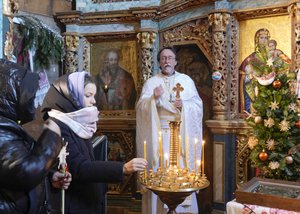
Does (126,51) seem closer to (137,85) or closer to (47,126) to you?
(137,85)

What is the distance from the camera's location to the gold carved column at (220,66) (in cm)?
487

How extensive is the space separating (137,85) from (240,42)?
1936 millimetres

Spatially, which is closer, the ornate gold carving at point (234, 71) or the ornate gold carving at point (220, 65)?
the ornate gold carving at point (220, 65)

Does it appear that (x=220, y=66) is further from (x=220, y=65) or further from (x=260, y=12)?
(x=260, y=12)

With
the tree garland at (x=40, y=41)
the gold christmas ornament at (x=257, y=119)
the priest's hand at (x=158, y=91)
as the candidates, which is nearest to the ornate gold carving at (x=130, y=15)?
the tree garland at (x=40, y=41)

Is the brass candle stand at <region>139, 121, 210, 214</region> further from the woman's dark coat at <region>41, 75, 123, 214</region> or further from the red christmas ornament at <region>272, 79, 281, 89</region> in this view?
the red christmas ornament at <region>272, 79, 281, 89</region>

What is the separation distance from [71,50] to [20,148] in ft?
16.6

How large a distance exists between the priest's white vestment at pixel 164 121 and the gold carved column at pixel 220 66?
48cm

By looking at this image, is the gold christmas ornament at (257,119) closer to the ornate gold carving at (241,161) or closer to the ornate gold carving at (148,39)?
the ornate gold carving at (241,161)

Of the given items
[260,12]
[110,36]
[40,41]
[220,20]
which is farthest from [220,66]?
[40,41]

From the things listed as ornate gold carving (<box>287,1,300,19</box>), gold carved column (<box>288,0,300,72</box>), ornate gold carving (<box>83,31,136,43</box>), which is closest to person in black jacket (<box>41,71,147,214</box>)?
gold carved column (<box>288,0,300,72</box>)

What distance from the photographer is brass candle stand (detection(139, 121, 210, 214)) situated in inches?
100

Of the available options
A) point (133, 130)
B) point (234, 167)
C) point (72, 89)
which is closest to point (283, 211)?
point (72, 89)

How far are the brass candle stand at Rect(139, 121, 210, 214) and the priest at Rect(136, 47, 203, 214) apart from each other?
142 centimetres
